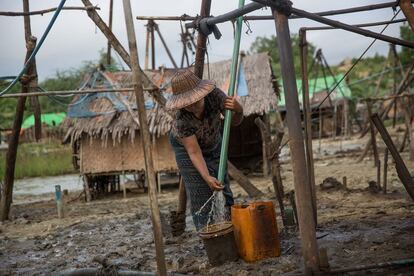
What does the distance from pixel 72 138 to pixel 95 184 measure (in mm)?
1398

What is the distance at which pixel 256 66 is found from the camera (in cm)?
1349

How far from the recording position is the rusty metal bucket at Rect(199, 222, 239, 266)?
419cm

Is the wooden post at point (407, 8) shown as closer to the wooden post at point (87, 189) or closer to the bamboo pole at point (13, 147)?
the bamboo pole at point (13, 147)

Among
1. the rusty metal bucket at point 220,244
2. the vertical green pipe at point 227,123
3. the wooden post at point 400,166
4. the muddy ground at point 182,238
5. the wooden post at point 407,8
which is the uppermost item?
the wooden post at point 407,8

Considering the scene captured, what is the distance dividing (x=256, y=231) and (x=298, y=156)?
0.94 meters

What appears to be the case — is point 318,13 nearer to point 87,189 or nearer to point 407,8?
point 407,8

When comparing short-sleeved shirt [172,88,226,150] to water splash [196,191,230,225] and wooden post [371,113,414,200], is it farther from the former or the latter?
wooden post [371,113,414,200]

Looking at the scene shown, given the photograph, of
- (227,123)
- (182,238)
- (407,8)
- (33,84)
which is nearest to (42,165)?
(33,84)

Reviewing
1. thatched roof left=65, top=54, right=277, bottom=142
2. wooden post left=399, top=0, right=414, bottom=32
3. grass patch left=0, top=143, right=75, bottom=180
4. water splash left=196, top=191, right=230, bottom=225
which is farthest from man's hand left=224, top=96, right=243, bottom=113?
grass patch left=0, top=143, right=75, bottom=180

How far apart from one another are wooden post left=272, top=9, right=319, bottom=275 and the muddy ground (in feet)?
1.36

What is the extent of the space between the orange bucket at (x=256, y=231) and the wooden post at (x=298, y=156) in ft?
2.22

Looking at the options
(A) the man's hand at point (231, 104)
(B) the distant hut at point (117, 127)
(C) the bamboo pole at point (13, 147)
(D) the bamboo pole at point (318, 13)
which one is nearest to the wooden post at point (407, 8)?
(D) the bamboo pole at point (318, 13)

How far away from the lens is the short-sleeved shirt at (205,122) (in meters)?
4.68

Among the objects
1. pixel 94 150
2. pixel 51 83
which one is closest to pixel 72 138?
pixel 94 150
